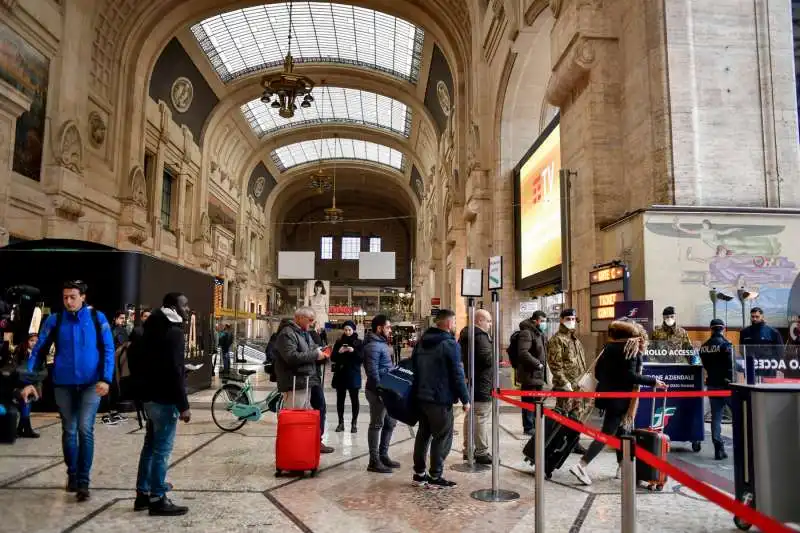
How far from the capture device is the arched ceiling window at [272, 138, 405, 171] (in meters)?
40.5

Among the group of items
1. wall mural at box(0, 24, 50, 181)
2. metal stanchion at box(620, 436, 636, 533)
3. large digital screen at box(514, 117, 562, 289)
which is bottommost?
metal stanchion at box(620, 436, 636, 533)

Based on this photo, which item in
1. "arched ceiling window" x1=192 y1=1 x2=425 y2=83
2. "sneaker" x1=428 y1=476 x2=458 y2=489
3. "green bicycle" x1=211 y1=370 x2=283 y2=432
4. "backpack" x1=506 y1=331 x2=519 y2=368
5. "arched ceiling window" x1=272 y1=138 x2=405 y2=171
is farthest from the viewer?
"arched ceiling window" x1=272 y1=138 x2=405 y2=171

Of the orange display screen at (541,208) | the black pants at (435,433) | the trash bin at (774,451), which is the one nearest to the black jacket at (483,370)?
the black pants at (435,433)

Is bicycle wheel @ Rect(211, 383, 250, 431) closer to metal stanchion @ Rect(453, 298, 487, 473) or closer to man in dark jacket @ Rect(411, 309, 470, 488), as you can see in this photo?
metal stanchion @ Rect(453, 298, 487, 473)

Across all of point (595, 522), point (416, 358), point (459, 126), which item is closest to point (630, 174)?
point (416, 358)

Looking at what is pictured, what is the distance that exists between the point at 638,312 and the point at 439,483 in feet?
13.1

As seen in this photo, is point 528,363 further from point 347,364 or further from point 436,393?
point 347,364

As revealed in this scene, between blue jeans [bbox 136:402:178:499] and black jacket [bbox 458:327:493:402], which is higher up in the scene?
black jacket [bbox 458:327:493:402]

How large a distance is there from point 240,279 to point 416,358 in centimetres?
3301

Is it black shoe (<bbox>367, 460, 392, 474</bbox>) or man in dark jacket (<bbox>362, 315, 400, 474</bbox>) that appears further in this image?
man in dark jacket (<bbox>362, 315, 400, 474</bbox>)

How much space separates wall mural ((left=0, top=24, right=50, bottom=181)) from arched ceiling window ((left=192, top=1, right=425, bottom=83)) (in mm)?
9803

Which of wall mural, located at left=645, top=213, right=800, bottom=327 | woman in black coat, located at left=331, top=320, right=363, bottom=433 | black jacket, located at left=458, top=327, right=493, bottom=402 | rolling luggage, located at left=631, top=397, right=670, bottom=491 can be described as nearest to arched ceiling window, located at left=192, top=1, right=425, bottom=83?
wall mural, located at left=645, top=213, right=800, bottom=327

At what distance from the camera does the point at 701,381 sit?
624 centimetres

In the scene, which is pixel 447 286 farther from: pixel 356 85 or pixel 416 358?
pixel 416 358
